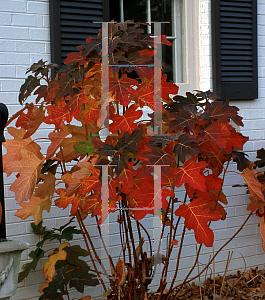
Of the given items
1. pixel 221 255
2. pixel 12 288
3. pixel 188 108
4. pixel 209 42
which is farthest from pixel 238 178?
pixel 12 288

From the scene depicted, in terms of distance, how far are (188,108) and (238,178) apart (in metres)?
1.26

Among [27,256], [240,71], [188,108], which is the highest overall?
[240,71]

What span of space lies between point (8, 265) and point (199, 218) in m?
0.68

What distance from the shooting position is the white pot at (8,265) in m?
1.12

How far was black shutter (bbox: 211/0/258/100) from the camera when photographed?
2.50 m

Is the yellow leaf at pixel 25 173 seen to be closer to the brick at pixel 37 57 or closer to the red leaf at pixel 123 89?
the red leaf at pixel 123 89

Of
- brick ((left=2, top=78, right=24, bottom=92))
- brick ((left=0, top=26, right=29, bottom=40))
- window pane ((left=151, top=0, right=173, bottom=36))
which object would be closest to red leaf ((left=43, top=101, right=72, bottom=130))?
brick ((left=2, top=78, right=24, bottom=92))

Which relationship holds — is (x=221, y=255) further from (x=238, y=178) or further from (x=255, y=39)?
(x=255, y=39)

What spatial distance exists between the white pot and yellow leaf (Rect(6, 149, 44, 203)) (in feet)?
1.04

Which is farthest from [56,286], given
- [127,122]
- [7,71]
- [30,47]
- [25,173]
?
[30,47]

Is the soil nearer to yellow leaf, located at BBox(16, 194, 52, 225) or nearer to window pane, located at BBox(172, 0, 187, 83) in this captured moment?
yellow leaf, located at BBox(16, 194, 52, 225)

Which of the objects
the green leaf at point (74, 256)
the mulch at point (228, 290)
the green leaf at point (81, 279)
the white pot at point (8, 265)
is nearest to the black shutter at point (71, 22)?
the green leaf at point (74, 256)

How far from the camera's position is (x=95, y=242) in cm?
223

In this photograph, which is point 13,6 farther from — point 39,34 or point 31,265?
point 31,265
